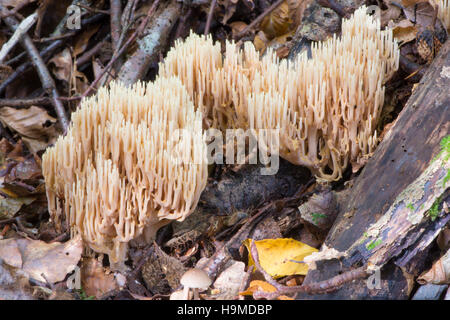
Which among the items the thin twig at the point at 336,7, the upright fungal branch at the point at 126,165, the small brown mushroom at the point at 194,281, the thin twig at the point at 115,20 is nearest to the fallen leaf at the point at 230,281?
the small brown mushroom at the point at 194,281

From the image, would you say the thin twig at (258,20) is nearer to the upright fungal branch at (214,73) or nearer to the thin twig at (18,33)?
the upright fungal branch at (214,73)

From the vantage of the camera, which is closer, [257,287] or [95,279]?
[257,287]

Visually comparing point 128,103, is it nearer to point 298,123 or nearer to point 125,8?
point 298,123

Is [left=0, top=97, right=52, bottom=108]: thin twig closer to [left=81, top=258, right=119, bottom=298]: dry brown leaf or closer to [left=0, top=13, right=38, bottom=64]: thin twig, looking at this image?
[left=0, top=13, right=38, bottom=64]: thin twig

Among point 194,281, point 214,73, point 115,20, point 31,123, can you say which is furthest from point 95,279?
point 115,20

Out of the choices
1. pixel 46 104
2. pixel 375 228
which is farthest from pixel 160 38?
pixel 375 228

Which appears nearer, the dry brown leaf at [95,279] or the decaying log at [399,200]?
the decaying log at [399,200]

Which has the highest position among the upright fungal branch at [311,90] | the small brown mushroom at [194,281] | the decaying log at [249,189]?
the upright fungal branch at [311,90]

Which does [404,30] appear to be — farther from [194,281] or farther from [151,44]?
[194,281]
